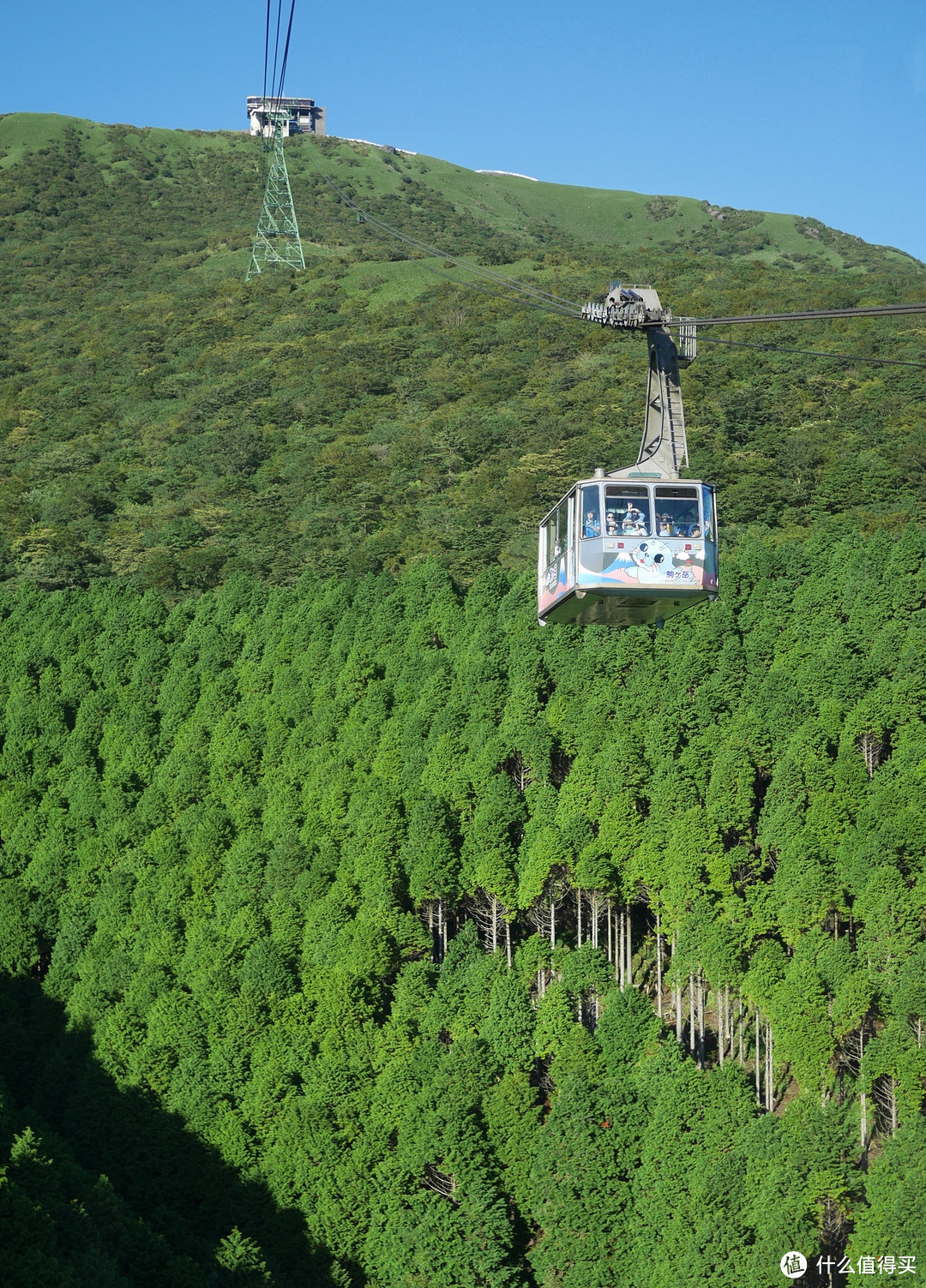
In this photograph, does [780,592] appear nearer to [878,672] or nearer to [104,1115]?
[878,672]

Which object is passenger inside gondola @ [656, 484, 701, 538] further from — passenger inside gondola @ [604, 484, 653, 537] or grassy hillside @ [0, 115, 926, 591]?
grassy hillside @ [0, 115, 926, 591]

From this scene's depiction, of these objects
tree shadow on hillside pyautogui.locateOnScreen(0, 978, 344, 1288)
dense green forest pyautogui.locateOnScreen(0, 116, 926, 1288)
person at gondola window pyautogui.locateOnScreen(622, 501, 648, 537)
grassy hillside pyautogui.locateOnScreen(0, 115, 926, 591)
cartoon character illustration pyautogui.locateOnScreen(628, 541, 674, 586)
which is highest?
grassy hillside pyautogui.locateOnScreen(0, 115, 926, 591)

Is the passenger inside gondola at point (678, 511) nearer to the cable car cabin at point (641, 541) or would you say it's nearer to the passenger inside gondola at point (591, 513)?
the cable car cabin at point (641, 541)

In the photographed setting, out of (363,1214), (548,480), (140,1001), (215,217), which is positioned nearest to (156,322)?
(215,217)

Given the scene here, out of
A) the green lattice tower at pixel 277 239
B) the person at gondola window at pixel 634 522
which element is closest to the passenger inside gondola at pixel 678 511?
the person at gondola window at pixel 634 522

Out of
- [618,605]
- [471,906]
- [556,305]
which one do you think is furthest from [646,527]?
[556,305]

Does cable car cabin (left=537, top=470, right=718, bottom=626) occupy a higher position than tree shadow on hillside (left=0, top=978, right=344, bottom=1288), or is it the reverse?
cable car cabin (left=537, top=470, right=718, bottom=626)

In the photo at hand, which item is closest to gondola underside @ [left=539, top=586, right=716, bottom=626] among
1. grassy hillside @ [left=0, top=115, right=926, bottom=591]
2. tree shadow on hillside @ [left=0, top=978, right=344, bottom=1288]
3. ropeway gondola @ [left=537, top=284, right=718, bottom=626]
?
ropeway gondola @ [left=537, top=284, right=718, bottom=626]
